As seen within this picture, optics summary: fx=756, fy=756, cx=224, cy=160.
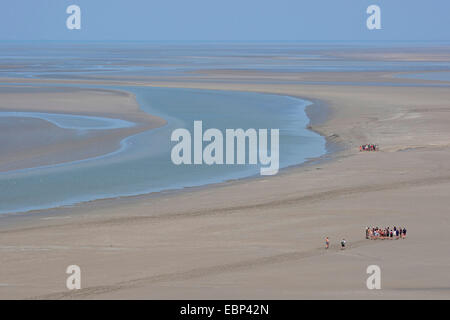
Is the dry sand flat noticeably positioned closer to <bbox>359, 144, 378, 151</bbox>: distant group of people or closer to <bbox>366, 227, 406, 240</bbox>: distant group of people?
<bbox>366, 227, 406, 240</bbox>: distant group of people

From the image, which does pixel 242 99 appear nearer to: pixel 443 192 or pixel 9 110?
pixel 9 110

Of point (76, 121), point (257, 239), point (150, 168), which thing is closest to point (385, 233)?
point (257, 239)

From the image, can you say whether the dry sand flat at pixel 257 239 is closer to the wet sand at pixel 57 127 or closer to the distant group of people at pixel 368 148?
the distant group of people at pixel 368 148

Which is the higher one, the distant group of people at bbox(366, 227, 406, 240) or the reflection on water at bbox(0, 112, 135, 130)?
the reflection on water at bbox(0, 112, 135, 130)

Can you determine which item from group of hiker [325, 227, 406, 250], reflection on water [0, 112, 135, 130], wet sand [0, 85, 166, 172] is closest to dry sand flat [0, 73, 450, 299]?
group of hiker [325, 227, 406, 250]

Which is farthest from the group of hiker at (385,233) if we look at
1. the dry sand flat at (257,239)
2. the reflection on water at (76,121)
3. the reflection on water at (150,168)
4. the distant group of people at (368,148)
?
the reflection on water at (76,121)

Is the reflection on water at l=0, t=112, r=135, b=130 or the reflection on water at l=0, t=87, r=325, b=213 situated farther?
the reflection on water at l=0, t=112, r=135, b=130

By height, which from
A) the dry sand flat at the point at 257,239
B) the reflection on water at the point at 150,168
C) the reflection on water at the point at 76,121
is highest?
the reflection on water at the point at 76,121
